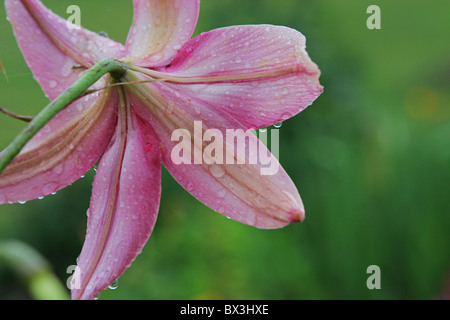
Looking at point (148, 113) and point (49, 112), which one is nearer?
point (49, 112)

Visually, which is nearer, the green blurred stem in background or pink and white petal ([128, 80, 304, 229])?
pink and white petal ([128, 80, 304, 229])

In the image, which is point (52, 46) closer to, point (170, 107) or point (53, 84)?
point (53, 84)

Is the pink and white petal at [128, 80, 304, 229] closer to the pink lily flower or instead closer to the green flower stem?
the pink lily flower

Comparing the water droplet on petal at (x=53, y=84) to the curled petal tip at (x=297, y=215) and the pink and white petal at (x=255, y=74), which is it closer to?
the pink and white petal at (x=255, y=74)

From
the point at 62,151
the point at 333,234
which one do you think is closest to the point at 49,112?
the point at 62,151

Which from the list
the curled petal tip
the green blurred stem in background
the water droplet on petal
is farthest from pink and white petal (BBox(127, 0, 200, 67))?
the green blurred stem in background

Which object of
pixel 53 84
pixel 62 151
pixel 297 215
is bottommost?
pixel 297 215

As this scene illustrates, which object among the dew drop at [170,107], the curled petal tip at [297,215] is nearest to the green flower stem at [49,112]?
the dew drop at [170,107]
